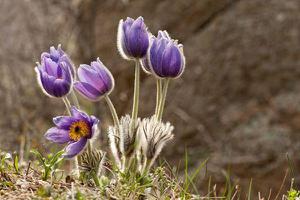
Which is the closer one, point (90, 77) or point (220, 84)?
point (90, 77)

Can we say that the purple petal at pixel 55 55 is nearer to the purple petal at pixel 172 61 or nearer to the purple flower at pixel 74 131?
the purple flower at pixel 74 131

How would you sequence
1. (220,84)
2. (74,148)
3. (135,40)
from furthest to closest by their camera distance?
(220,84) < (135,40) < (74,148)

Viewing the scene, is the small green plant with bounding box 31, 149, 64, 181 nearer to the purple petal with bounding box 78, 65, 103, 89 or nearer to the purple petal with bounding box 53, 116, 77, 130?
the purple petal with bounding box 53, 116, 77, 130

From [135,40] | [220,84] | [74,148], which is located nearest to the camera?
[74,148]

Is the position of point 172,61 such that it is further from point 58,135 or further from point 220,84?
point 220,84

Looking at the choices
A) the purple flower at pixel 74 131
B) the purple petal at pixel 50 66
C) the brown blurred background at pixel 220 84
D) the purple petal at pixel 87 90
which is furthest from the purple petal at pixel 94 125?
the brown blurred background at pixel 220 84

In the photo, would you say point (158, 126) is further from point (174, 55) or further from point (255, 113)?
point (255, 113)

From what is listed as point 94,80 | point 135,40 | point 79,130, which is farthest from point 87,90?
point 135,40

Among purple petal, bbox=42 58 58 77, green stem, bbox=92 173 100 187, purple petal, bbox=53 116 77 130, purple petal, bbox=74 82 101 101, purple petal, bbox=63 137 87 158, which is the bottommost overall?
green stem, bbox=92 173 100 187

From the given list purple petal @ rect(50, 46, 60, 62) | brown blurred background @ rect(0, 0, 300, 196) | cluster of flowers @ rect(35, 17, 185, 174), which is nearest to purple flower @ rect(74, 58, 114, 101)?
cluster of flowers @ rect(35, 17, 185, 174)

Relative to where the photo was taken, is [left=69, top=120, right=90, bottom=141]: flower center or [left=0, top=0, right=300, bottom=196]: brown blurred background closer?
[left=69, top=120, right=90, bottom=141]: flower center
